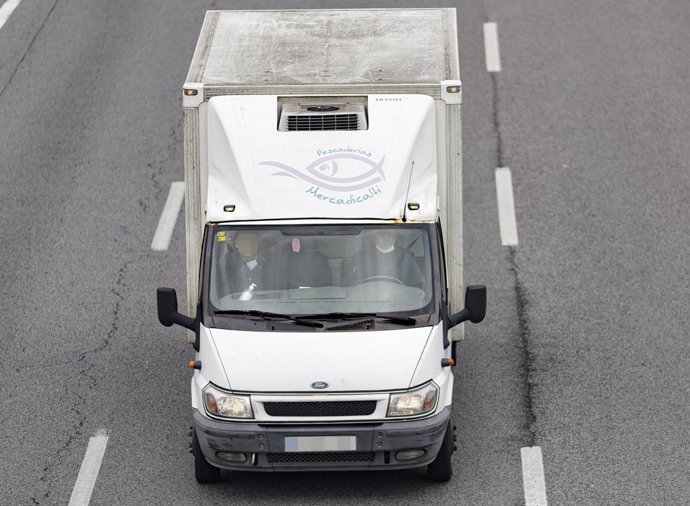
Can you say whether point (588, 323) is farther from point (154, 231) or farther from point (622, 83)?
point (622, 83)

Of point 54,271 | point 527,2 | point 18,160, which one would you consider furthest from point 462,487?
point 527,2

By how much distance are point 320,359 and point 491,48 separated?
37.3ft

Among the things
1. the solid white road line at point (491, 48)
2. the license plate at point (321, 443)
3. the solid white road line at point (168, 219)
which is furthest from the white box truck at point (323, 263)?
the solid white road line at point (491, 48)

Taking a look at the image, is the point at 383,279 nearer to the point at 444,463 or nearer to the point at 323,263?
the point at 323,263

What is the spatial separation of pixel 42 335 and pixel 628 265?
6439 mm

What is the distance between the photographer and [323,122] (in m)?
12.6

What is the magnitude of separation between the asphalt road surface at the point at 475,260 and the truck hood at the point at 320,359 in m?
1.17

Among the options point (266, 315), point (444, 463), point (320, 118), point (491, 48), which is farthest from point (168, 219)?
point (491, 48)

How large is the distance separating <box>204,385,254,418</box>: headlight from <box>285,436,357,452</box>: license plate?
1.28 feet

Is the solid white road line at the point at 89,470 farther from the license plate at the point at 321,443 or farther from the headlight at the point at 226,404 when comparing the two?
the license plate at the point at 321,443

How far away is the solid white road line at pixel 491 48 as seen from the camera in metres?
21.4

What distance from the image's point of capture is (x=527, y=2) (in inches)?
925

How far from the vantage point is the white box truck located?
11.4 metres

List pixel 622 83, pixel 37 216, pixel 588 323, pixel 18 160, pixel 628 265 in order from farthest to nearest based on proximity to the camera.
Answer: pixel 622 83 → pixel 18 160 → pixel 37 216 → pixel 628 265 → pixel 588 323
